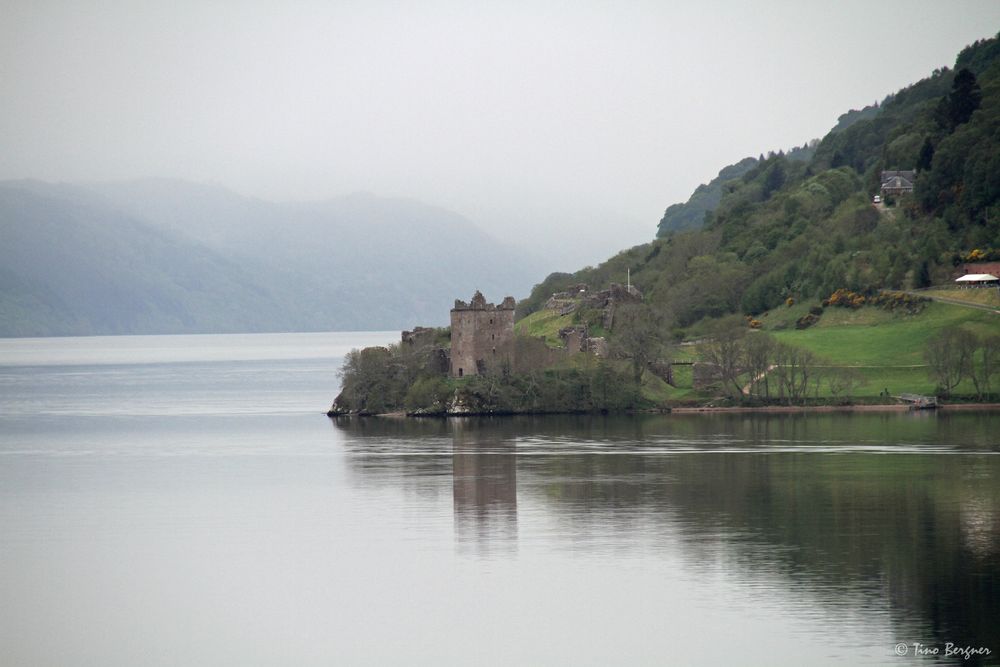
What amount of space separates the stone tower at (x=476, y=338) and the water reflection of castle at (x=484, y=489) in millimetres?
16276

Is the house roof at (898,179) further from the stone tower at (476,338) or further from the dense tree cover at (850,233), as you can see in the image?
the stone tower at (476,338)

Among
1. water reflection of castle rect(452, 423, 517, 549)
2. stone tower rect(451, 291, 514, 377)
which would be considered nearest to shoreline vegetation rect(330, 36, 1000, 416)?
stone tower rect(451, 291, 514, 377)

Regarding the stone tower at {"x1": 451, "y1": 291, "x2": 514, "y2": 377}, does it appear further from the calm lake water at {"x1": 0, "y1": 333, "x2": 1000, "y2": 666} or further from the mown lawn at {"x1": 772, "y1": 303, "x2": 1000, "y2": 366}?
the mown lawn at {"x1": 772, "y1": 303, "x2": 1000, "y2": 366}

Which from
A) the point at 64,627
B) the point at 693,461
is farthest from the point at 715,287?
the point at 64,627

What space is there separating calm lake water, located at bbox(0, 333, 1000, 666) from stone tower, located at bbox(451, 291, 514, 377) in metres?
17.6

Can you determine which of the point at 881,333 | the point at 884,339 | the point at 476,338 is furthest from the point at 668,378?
the point at 881,333

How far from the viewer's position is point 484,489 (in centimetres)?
5372

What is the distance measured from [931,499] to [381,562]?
18601 millimetres

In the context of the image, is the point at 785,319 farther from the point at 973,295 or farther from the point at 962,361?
the point at 962,361

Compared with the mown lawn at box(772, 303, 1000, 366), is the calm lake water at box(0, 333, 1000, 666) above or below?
below

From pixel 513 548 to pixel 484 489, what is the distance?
11485 mm

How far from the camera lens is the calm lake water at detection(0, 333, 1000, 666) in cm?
3194

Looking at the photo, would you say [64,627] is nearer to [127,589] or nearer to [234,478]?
[127,589]

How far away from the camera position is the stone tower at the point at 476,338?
304 ft
